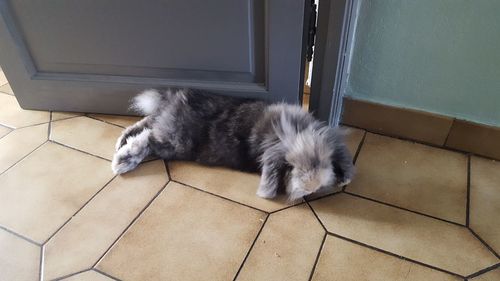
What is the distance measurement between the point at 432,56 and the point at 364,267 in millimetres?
652

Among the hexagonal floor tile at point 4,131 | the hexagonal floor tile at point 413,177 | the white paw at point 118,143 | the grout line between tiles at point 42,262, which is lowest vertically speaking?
the grout line between tiles at point 42,262

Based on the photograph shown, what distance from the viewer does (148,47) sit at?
3.81 feet

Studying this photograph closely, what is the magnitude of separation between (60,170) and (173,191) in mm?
400

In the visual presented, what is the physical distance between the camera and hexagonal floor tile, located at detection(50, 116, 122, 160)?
1.20m

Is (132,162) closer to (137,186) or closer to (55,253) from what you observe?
(137,186)

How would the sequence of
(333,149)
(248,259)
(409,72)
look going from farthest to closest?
(409,72) < (333,149) < (248,259)

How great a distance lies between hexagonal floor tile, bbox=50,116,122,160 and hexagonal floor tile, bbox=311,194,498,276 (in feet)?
2.45

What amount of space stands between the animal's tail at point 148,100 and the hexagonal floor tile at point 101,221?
20 cm

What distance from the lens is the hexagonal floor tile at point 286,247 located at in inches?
32.7

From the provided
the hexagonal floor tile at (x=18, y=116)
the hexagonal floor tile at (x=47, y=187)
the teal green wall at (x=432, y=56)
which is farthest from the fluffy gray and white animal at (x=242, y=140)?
the hexagonal floor tile at (x=18, y=116)

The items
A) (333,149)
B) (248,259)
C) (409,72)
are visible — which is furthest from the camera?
(409,72)

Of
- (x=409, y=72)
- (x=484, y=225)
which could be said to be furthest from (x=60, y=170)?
(x=484, y=225)

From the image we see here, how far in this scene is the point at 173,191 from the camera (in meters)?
1.04

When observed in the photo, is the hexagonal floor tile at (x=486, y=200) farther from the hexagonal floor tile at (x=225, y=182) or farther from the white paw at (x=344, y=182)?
the hexagonal floor tile at (x=225, y=182)
